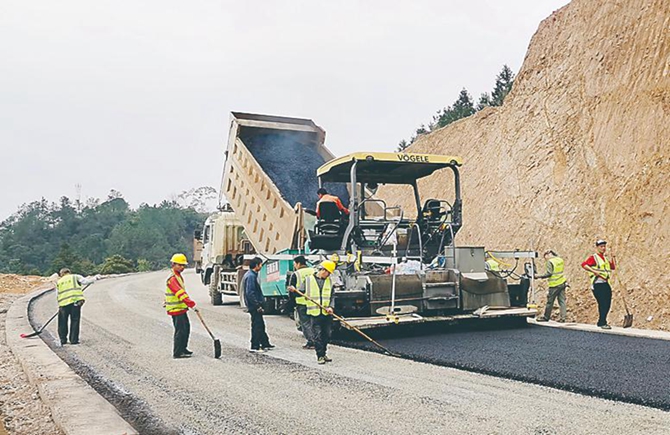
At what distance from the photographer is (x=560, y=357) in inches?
250

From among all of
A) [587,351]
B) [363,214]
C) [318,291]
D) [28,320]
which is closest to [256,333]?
[318,291]

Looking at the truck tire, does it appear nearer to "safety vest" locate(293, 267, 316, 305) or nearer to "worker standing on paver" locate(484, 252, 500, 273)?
"worker standing on paver" locate(484, 252, 500, 273)

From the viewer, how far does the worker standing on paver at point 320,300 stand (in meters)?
6.77

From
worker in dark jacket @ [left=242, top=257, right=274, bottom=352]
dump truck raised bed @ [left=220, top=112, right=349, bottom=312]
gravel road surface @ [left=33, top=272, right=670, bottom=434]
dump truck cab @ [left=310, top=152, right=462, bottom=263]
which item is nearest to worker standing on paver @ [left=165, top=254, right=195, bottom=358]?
gravel road surface @ [left=33, top=272, right=670, bottom=434]

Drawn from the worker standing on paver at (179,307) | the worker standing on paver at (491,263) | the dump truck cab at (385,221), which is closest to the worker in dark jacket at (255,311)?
the worker standing on paver at (179,307)

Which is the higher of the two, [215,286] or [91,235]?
[91,235]

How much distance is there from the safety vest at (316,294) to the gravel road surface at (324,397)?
0.53 m

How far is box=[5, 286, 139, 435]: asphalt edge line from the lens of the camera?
4.39 metres

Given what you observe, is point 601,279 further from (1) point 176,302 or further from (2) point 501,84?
(2) point 501,84

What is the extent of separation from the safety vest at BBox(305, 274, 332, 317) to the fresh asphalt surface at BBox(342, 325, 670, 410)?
2.90 feet

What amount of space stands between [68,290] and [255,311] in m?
3.01

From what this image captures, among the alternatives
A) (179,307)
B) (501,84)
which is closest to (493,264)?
(179,307)

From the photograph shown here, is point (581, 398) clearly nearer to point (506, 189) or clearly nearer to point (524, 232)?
point (524, 232)

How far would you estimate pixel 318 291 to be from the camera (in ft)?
23.1
